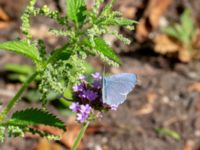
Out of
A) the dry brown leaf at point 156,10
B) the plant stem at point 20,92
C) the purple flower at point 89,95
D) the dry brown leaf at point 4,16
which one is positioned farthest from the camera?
the dry brown leaf at point 156,10

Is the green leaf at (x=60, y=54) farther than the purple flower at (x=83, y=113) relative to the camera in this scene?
No

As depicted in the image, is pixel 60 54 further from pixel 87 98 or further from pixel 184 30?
pixel 184 30

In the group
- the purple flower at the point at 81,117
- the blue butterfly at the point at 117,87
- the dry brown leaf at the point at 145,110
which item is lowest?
the dry brown leaf at the point at 145,110

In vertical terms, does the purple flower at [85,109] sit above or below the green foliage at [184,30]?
above

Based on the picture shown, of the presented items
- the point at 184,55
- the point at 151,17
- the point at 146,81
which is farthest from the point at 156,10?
the point at 146,81

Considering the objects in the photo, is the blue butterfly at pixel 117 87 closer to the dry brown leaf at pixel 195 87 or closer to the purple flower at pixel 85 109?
the purple flower at pixel 85 109

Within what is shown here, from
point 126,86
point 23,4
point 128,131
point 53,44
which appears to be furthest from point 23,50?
point 23,4

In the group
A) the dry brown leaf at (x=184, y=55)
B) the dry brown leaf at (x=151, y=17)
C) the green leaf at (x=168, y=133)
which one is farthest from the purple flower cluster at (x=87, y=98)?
the dry brown leaf at (x=151, y=17)

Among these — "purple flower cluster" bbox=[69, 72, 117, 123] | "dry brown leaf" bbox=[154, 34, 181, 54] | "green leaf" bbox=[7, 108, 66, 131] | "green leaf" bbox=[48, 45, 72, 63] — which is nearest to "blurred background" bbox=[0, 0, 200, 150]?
"dry brown leaf" bbox=[154, 34, 181, 54]
